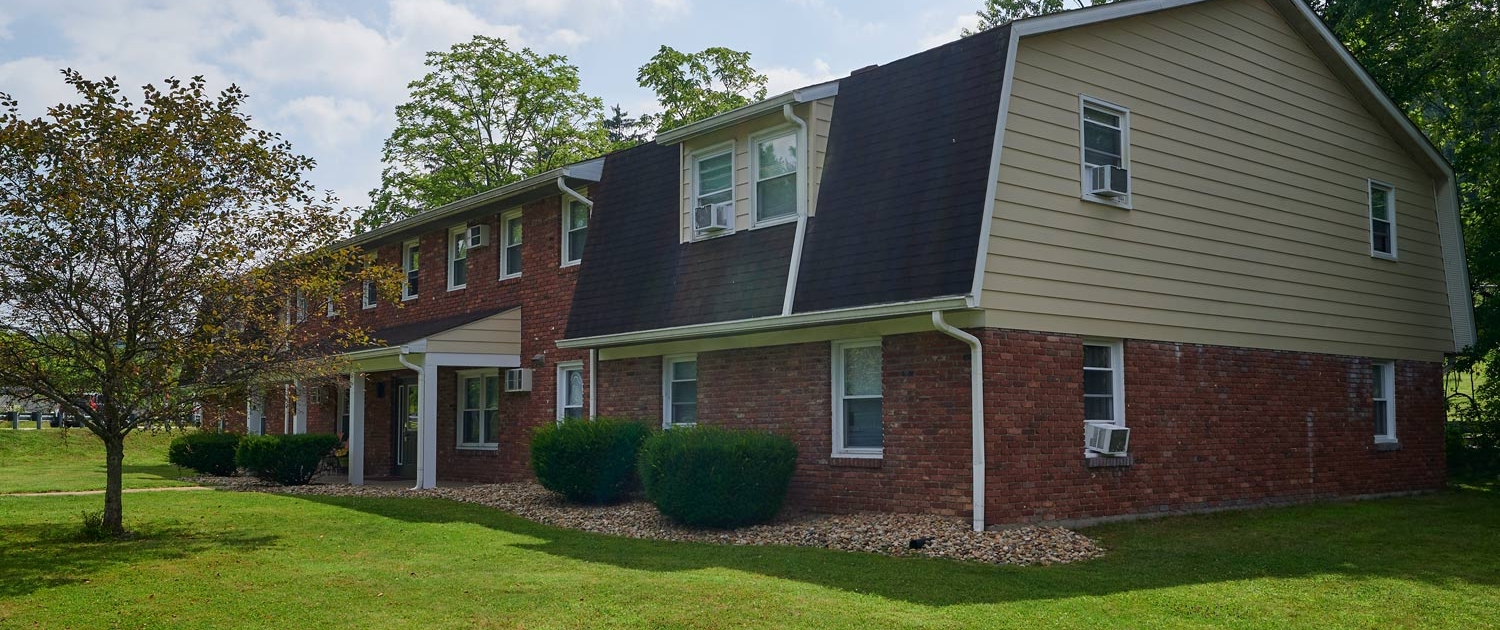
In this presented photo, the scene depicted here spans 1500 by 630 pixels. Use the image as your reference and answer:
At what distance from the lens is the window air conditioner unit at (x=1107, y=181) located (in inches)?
525

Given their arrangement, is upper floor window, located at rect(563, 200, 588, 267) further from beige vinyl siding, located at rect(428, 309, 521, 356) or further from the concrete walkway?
the concrete walkway

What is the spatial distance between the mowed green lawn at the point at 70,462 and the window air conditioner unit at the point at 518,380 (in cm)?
658

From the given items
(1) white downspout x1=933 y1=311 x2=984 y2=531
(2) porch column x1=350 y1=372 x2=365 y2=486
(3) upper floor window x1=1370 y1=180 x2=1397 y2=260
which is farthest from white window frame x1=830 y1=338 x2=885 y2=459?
(2) porch column x1=350 y1=372 x2=365 y2=486

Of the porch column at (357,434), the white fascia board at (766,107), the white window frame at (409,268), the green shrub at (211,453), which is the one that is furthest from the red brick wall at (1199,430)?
the green shrub at (211,453)

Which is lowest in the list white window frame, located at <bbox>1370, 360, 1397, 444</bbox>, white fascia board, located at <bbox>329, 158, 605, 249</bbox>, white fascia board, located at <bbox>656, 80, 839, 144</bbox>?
white window frame, located at <bbox>1370, 360, 1397, 444</bbox>

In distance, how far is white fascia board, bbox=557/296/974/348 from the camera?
39.4 feet

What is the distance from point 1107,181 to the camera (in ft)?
43.7

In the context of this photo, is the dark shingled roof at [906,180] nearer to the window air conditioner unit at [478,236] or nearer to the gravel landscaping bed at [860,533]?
the gravel landscaping bed at [860,533]

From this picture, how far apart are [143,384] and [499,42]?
25.3m

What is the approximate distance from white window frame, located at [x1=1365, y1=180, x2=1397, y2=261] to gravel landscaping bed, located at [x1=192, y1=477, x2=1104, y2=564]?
820 cm

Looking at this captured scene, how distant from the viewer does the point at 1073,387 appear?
514 inches

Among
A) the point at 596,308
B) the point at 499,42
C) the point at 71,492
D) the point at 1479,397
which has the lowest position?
the point at 71,492

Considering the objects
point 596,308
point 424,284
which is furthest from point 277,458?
point 596,308

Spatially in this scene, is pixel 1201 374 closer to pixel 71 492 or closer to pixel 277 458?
pixel 277 458
